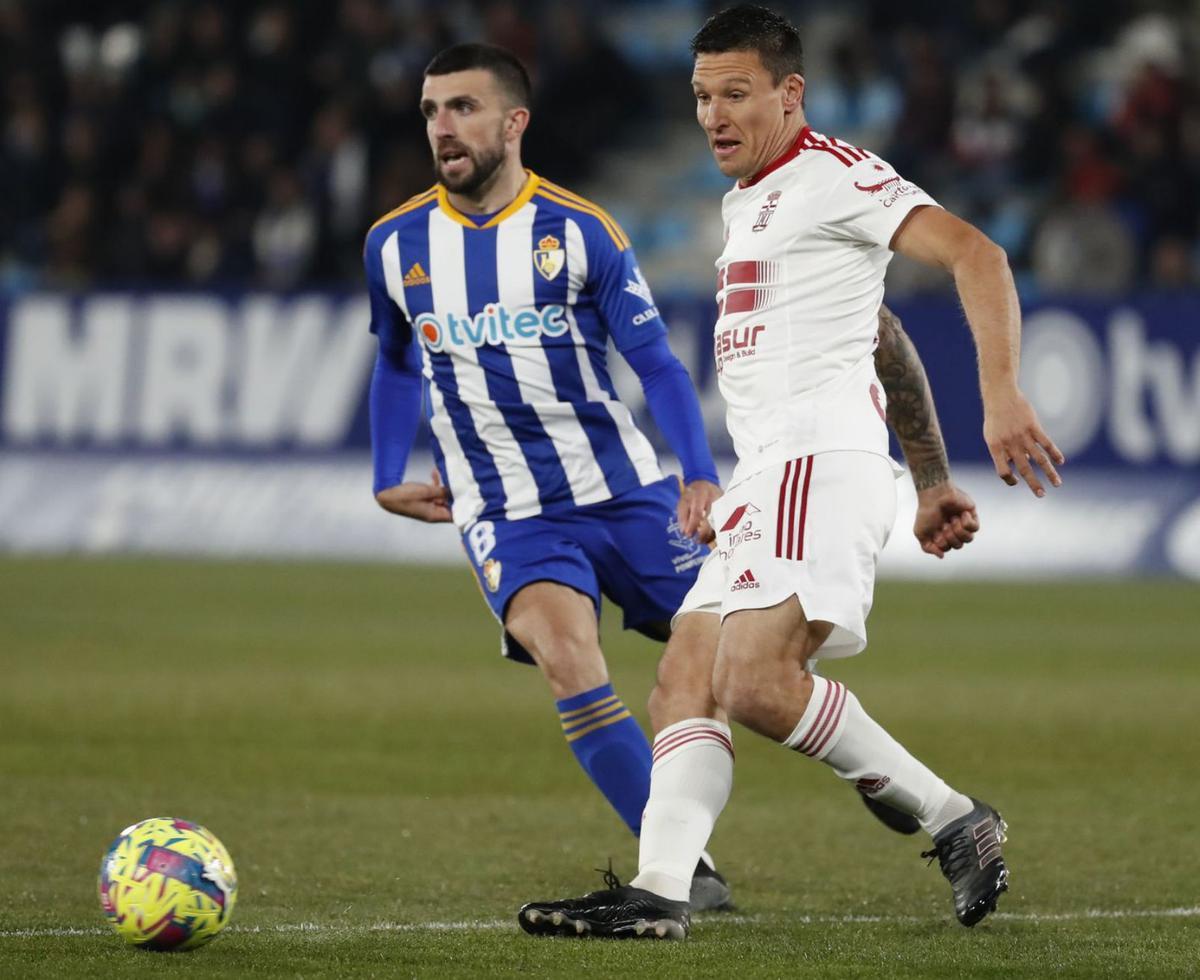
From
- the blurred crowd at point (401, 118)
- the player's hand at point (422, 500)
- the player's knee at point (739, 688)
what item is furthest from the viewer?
the blurred crowd at point (401, 118)

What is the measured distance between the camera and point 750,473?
501 centimetres

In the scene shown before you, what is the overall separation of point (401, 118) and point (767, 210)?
594 inches

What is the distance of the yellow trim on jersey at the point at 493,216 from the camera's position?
6.10m

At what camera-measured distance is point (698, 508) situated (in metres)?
5.36

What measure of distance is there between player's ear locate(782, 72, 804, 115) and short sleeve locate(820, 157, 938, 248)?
0.76 feet

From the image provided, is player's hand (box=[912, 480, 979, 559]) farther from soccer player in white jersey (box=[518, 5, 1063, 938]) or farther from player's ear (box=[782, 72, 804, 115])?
player's ear (box=[782, 72, 804, 115])

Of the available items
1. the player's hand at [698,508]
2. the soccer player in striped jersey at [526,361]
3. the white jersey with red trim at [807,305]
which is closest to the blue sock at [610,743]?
the soccer player in striped jersey at [526,361]

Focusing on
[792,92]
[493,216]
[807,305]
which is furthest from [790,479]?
[493,216]

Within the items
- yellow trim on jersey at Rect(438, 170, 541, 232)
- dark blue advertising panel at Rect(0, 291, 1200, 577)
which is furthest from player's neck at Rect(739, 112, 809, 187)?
dark blue advertising panel at Rect(0, 291, 1200, 577)

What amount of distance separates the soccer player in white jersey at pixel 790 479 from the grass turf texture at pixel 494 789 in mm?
238

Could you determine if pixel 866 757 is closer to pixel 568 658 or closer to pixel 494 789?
pixel 568 658

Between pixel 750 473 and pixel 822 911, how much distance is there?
120cm

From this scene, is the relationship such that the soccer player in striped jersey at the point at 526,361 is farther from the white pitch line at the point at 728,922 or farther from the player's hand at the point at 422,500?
the white pitch line at the point at 728,922

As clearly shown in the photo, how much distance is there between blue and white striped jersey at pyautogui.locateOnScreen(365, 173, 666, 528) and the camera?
600 centimetres
